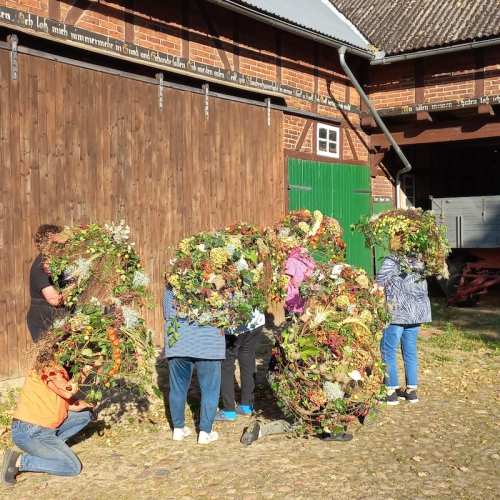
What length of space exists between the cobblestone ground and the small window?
6727 millimetres

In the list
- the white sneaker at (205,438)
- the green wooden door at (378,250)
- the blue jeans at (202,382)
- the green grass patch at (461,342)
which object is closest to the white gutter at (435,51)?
the green wooden door at (378,250)

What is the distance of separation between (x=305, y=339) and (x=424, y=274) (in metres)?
1.92

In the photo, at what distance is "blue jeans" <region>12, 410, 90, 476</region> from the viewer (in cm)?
431

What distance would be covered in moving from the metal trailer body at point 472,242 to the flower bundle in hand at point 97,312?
929 centimetres

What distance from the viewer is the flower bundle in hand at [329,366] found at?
473 cm

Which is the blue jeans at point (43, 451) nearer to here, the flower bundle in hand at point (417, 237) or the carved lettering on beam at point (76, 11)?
the flower bundle in hand at point (417, 237)

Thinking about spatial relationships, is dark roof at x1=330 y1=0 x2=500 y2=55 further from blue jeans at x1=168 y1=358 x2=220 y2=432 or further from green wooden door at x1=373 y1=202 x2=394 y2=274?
blue jeans at x1=168 y1=358 x2=220 y2=432

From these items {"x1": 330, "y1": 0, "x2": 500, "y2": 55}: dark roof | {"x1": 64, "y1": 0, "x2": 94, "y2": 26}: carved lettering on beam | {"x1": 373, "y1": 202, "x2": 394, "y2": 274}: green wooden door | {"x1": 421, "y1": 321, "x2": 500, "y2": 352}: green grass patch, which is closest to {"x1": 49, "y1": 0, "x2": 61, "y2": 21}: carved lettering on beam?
{"x1": 64, "y1": 0, "x2": 94, "y2": 26}: carved lettering on beam

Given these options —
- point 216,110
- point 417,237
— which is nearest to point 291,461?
point 417,237

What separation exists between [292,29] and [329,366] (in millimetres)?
7254

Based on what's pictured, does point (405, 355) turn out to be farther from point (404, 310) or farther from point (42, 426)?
point (42, 426)

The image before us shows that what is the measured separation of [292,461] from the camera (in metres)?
4.65

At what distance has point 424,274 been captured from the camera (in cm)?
617

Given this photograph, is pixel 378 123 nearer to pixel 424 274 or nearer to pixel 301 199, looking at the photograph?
pixel 301 199
